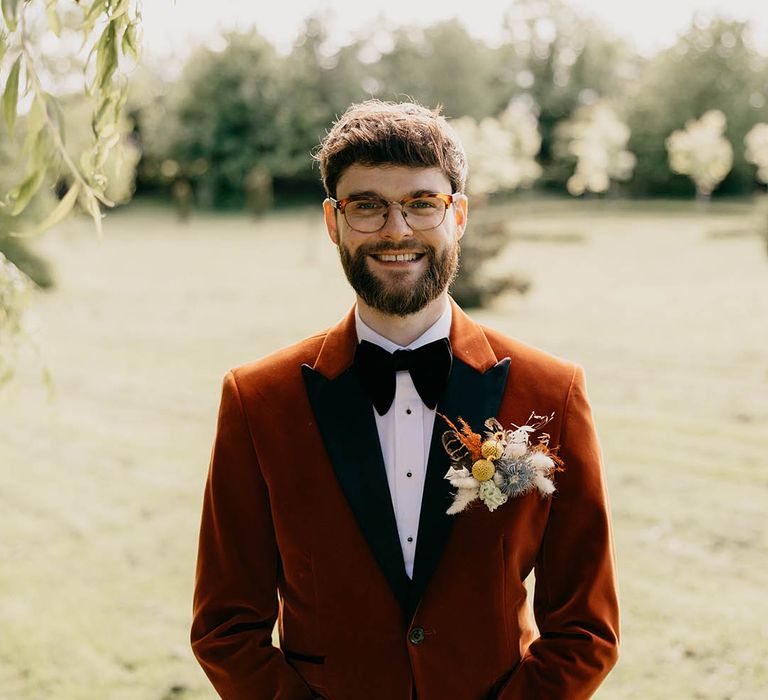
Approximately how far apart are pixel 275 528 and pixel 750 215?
4225 cm

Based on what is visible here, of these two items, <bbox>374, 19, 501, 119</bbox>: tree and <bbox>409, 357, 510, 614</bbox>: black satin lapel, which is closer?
<bbox>409, 357, 510, 614</bbox>: black satin lapel

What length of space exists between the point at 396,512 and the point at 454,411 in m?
0.32

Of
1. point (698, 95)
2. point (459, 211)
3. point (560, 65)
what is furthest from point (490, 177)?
point (459, 211)

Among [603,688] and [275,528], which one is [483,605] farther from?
[603,688]

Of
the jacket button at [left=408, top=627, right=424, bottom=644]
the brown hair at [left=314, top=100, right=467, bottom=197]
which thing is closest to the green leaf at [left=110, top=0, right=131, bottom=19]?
the brown hair at [left=314, top=100, right=467, bottom=197]

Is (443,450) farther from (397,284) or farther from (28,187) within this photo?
(28,187)

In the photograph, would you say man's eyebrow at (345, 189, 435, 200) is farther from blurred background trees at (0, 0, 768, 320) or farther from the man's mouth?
blurred background trees at (0, 0, 768, 320)

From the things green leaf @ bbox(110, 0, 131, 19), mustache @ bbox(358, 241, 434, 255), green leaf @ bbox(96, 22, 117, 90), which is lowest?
mustache @ bbox(358, 241, 434, 255)

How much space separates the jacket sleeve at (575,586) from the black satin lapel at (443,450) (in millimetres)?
211

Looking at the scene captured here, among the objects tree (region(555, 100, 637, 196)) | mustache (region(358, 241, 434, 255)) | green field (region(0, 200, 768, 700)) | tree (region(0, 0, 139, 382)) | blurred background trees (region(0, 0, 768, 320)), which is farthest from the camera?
blurred background trees (region(0, 0, 768, 320))

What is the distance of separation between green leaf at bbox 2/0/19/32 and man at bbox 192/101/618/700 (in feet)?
2.90

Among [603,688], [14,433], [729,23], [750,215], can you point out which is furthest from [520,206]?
[603,688]

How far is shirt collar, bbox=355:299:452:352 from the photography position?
2320 mm

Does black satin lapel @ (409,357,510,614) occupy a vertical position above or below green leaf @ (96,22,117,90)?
below
